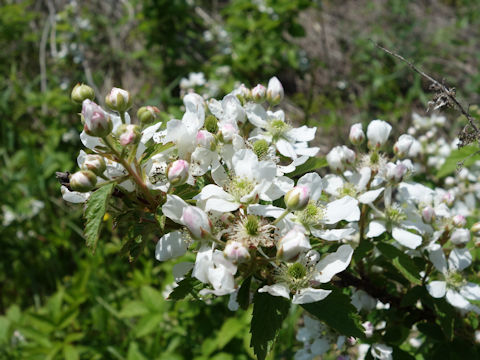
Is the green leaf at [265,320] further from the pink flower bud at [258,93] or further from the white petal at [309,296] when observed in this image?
the pink flower bud at [258,93]

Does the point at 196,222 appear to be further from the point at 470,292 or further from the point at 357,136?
the point at 470,292

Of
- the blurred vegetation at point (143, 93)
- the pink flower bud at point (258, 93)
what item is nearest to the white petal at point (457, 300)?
the pink flower bud at point (258, 93)

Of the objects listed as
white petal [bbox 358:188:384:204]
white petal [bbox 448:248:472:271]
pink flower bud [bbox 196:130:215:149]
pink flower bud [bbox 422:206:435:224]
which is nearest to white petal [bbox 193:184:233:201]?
pink flower bud [bbox 196:130:215:149]

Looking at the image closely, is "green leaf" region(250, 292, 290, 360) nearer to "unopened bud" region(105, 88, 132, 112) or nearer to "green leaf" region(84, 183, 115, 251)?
"green leaf" region(84, 183, 115, 251)

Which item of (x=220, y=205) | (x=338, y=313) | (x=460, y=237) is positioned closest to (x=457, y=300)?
(x=460, y=237)

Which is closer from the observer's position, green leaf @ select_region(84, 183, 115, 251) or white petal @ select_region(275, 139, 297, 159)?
green leaf @ select_region(84, 183, 115, 251)

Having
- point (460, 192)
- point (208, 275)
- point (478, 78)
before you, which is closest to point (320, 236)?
point (208, 275)

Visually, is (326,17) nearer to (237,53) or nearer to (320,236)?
(237,53)
